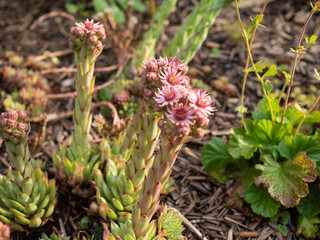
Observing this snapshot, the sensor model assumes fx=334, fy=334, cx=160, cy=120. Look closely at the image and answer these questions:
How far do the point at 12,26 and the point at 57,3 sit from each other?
2.69 feet

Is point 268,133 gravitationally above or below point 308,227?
above

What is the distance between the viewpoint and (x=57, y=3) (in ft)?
17.2

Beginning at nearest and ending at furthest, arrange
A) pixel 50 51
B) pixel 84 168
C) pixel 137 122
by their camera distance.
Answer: pixel 137 122 < pixel 84 168 < pixel 50 51

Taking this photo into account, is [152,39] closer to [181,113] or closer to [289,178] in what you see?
[289,178]

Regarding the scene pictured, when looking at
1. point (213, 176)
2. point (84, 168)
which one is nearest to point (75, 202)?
point (84, 168)

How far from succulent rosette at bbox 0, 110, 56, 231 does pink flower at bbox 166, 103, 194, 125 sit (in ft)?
3.33

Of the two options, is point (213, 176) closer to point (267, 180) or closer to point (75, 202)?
point (267, 180)

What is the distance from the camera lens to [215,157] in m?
3.12

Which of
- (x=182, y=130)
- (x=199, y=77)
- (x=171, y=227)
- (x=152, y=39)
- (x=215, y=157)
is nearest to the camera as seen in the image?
(x=182, y=130)

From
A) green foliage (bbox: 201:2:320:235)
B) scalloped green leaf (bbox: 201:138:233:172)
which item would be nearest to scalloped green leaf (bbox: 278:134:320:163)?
green foliage (bbox: 201:2:320:235)

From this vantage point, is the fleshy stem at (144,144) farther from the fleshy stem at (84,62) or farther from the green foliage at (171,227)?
the fleshy stem at (84,62)

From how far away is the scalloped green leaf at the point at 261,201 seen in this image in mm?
2789

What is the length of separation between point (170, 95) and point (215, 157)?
1518 millimetres

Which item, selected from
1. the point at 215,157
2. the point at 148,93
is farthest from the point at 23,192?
the point at 215,157
